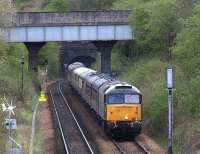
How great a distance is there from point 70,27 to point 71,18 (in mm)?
2200

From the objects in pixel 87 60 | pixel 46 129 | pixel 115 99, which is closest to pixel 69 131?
pixel 46 129

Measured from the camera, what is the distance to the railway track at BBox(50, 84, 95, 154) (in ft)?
94.7

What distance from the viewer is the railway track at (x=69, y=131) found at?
1137 inches

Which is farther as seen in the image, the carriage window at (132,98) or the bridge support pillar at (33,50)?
the bridge support pillar at (33,50)

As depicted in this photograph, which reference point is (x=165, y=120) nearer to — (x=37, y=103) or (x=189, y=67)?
(x=189, y=67)

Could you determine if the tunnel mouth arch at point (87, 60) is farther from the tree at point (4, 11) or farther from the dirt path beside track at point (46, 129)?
the tree at point (4, 11)

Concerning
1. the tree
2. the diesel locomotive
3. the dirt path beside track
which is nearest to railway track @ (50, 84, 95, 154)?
the dirt path beside track

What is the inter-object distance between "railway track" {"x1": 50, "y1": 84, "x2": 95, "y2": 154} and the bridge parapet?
392 inches

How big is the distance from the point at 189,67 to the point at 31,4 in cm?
10322

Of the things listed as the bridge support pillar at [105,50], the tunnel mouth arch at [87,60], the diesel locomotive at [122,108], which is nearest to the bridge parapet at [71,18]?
the bridge support pillar at [105,50]

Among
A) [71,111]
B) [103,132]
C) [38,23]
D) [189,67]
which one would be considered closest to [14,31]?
[38,23]

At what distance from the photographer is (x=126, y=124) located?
3078cm

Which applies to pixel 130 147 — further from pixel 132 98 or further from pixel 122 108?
pixel 132 98

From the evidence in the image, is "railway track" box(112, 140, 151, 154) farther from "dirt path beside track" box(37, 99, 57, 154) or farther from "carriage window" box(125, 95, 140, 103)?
"dirt path beside track" box(37, 99, 57, 154)
